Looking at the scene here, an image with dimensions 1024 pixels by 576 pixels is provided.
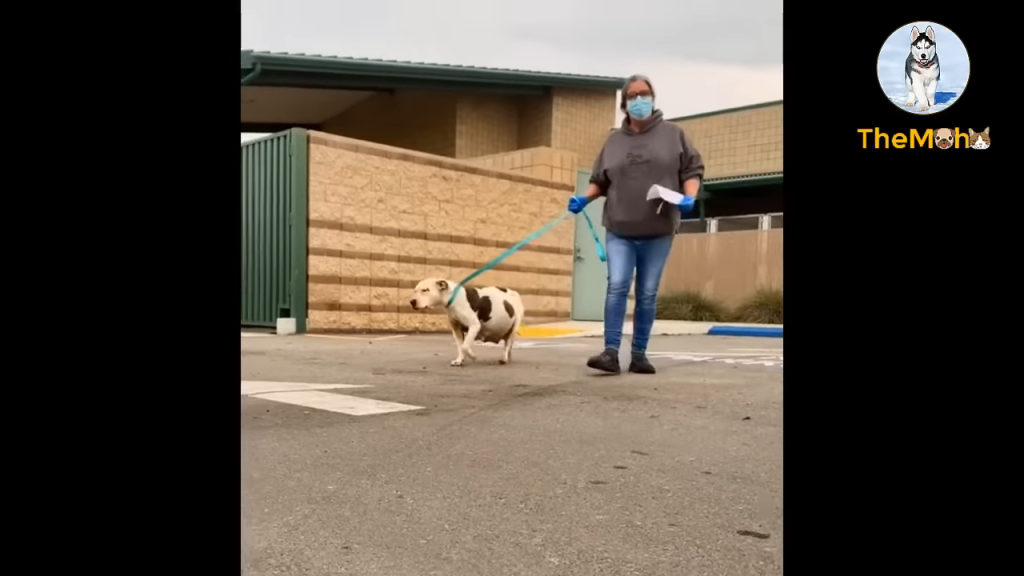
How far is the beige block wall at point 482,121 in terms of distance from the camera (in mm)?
12430

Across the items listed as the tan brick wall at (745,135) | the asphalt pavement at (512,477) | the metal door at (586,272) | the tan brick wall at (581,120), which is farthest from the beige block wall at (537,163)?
the asphalt pavement at (512,477)

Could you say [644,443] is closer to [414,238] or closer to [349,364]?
[349,364]

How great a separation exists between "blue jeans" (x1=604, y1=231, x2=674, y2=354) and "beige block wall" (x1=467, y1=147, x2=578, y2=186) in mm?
6125

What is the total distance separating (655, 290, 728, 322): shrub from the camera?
44.4ft

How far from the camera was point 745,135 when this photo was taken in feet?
12.8

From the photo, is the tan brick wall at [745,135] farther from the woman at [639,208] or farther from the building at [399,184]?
the building at [399,184]

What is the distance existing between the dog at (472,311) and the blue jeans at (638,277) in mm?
1015

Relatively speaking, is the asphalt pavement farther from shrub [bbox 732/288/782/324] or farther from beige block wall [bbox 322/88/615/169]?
beige block wall [bbox 322/88/615/169]
